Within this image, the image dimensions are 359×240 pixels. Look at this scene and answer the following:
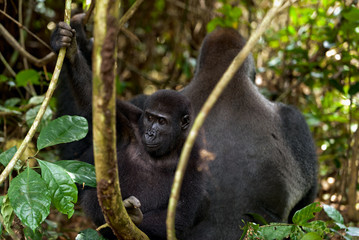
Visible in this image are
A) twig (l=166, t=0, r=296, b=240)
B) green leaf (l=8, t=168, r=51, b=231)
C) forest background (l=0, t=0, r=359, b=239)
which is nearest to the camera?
twig (l=166, t=0, r=296, b=240)

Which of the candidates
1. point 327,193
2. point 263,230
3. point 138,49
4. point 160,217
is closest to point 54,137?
point 160,217

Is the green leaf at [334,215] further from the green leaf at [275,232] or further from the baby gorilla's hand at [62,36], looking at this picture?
the baby gorilla's hand at [62,36]

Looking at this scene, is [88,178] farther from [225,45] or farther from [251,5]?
[251,5]

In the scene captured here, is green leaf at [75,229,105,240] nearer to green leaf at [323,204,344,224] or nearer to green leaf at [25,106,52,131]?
green leaf at [25,106,52,131]

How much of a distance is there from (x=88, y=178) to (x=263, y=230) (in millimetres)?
865

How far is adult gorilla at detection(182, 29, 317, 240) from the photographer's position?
2812mm

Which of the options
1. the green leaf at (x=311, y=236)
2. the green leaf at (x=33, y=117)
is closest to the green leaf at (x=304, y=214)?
the green leaf at (x=311, y=236)

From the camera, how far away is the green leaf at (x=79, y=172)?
1827 mm

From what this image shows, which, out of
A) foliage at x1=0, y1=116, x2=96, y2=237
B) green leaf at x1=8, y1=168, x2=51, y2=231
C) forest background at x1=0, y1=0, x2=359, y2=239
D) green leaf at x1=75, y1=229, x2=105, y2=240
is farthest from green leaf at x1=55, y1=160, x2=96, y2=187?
forest background at x1=0, y1=0, x2=359, y2=239

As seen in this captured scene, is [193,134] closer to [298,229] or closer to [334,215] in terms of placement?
[298,229]

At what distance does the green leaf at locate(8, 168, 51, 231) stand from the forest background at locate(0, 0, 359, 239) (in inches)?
46.4

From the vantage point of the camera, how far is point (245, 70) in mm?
3240

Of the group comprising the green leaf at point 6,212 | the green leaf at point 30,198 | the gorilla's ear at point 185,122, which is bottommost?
the gorilla's ear at point 185,122

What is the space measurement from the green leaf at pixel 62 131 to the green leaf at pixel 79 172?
0.10 metres
